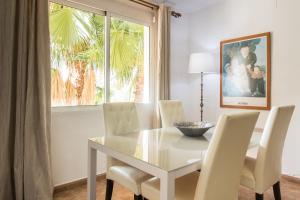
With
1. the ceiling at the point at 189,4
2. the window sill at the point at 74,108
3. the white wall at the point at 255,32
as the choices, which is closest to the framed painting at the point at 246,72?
the white wall at the point at 255,32

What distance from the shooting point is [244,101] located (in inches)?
122

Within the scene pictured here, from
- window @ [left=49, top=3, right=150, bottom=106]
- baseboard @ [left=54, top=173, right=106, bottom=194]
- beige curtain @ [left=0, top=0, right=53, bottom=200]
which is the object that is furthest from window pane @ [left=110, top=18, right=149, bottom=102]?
baseboard @ [left=54, top=173, right=106, bottom=194]

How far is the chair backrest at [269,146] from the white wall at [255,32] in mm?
1176

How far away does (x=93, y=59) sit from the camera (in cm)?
281

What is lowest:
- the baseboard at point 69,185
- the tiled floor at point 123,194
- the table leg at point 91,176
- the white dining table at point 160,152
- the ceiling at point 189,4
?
the tiled floor at point 123,194

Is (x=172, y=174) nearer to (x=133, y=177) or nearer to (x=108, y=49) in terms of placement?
(x=133, y=177)

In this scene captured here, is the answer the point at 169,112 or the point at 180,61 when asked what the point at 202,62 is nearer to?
the point at 180,61

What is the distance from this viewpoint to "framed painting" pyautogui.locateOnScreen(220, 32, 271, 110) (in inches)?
114

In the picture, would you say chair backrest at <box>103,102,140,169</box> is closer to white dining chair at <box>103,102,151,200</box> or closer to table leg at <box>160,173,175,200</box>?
white dining chair at <box>103,102,151,200</box>

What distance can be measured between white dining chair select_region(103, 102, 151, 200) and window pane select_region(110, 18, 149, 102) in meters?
0.80

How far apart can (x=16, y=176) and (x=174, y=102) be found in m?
1.86

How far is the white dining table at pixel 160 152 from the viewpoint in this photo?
1191 millimetres

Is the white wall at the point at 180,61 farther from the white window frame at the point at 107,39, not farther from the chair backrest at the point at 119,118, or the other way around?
the chair backrest at the point at 119,118

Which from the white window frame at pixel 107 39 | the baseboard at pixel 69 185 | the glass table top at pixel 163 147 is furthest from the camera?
the white window frame at pixel 107 39
